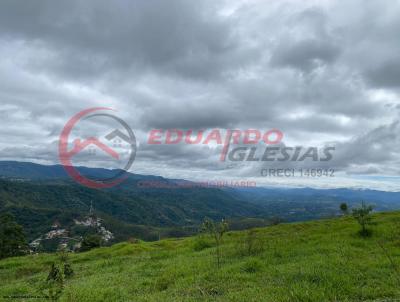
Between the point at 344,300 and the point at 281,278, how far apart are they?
2.99 metres

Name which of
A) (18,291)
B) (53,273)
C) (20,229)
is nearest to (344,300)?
(53,273)

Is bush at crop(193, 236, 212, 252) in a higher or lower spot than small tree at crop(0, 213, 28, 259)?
higher

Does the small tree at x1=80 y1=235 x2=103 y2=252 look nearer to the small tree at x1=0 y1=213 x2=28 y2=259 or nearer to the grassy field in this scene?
the small tree at x1=0 y1=213 x2=28 y2=259

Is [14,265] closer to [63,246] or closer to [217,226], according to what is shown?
[63,246]

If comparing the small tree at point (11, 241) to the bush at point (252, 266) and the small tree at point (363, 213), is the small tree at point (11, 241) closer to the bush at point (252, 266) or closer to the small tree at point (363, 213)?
the bush at point (252, 266)

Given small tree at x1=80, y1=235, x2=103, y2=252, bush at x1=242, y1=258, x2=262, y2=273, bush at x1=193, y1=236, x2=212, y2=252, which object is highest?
bush at x1=242, y1=258, x2=262, y2=273

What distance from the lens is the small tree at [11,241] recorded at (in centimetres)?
5241

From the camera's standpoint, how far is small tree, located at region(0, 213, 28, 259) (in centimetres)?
5241

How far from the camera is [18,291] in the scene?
41.5 ft

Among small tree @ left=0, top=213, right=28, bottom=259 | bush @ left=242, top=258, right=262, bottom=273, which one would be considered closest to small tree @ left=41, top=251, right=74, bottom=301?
bush @ left=242, top=258, right=262, bottom=273

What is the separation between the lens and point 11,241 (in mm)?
53531

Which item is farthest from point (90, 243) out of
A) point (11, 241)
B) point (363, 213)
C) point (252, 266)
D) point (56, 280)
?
point (56, 280)

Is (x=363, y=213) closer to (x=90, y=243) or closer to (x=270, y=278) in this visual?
(x=270, y=278)

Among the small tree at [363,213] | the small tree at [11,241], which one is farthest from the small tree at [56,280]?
the small tree at [11,241]
